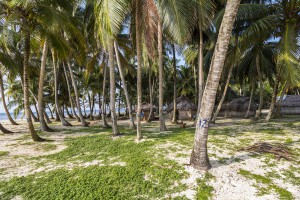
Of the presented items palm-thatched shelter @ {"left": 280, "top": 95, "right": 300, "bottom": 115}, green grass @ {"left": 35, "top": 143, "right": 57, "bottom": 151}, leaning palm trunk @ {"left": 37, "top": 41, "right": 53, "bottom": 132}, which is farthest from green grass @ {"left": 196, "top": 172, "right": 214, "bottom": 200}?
palm-thatched shelter @ {"left": 280, "top": 95, "right": 300, "bottom": 115}

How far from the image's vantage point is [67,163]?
20.3ft

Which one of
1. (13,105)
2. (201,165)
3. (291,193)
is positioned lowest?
(291,193)

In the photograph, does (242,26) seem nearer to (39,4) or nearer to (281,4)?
(281,4)

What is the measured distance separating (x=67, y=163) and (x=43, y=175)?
3.09 feet

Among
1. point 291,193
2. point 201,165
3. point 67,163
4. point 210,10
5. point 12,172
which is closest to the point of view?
point 291,193

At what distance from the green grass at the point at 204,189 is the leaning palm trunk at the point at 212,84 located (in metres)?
0.42

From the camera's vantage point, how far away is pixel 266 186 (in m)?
4.50

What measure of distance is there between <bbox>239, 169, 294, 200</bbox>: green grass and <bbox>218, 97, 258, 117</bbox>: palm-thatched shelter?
17.6 meters

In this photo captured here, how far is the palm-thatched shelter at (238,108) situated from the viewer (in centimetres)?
2055

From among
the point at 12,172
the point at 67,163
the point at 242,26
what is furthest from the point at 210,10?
the point at 12,172

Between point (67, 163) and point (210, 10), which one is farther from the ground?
point (210, 10)

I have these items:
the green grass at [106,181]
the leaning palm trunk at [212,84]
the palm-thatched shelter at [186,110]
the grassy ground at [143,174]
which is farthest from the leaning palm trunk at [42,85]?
the palm-thatched shelter at [186,110]

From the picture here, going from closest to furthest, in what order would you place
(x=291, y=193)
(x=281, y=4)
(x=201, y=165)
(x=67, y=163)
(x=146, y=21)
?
(x=291, y=193)
(x=201, y=165)
(x=67, y=163)
(x=146, y=21)
(x=281, y=4)

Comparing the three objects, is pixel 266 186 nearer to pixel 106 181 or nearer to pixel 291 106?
pixel 106 181
